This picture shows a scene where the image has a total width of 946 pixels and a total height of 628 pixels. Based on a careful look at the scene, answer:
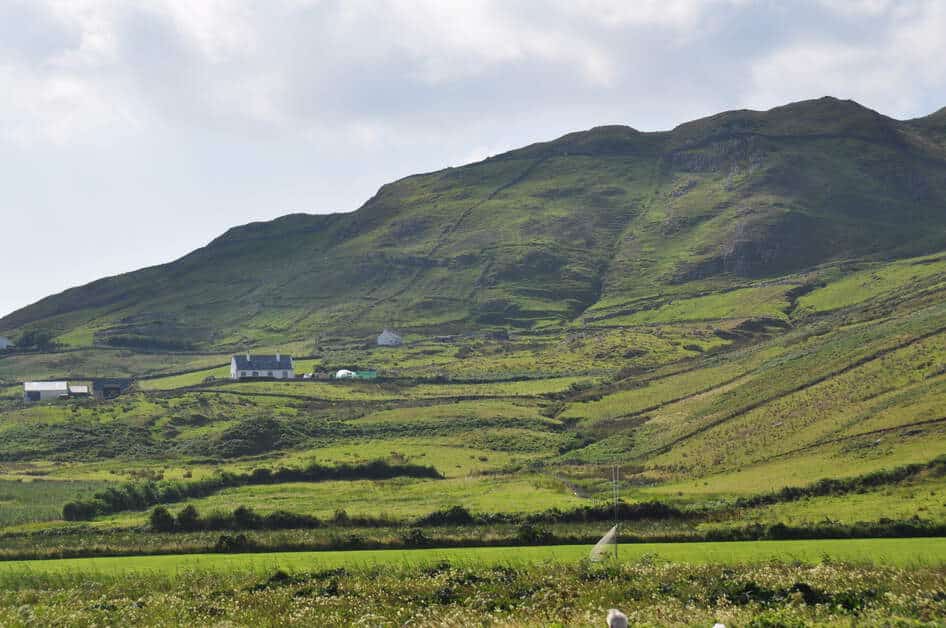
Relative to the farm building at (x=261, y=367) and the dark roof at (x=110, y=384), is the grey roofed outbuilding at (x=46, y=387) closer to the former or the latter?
the dark roof at (x=110, y=384)

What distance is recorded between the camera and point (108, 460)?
10719 centimetres

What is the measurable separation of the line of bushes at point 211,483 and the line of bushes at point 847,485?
37207 millimetres

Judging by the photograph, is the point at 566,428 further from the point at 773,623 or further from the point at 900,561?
the point at 773,623

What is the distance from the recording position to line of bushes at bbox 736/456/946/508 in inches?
2128

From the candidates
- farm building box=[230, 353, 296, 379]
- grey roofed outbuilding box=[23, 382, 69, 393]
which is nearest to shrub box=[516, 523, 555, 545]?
farm building box=[230, 353, 296, 379]

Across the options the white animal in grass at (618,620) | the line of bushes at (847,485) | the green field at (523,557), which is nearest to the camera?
the white animal in grass at (618,620)

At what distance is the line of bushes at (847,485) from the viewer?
54.1 m

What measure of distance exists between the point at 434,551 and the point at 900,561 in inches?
798

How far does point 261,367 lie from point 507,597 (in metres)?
163

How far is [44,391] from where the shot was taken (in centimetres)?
17275

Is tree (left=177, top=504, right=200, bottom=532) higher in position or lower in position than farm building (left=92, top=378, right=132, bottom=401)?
lower

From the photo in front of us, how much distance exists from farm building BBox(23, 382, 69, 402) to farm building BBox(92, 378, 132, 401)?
5597 mm

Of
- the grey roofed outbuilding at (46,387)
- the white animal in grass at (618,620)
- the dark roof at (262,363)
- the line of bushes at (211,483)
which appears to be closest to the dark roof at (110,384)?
the grey roofed outbuilding at (46,387)

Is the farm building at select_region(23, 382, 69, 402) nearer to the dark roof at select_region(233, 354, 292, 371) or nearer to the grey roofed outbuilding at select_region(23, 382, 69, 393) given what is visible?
the grey roofed outbuilding at select_region(23, 382, 69, 393)
